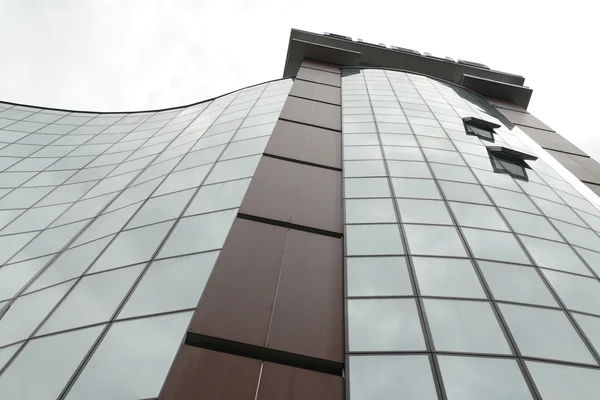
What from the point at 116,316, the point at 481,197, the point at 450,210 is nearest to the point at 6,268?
the point at 116,316

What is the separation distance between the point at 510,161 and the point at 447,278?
33.2ft

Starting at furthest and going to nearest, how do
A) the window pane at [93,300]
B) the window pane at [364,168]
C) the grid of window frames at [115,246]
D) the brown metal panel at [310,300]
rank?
1. the window pane at [364,168]
2. the window pane at [93,300]
3. the brown metal panel at [310,300]
4. the grid of window frames at [115,246]

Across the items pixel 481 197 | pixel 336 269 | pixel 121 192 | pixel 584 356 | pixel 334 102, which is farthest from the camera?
pixel 334 102

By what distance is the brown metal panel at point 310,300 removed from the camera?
7391mm

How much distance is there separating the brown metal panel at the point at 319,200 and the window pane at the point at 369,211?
296 millimetres

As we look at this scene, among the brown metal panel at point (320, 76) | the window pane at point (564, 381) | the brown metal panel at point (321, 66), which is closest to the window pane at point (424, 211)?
the window pane at point (564, 381)

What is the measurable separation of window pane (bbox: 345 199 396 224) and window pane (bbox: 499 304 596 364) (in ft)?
12.3

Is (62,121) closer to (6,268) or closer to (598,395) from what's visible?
(6,268)

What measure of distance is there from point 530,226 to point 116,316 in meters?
10.9

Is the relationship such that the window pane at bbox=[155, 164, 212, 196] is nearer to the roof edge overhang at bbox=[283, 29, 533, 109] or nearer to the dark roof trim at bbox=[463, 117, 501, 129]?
the dark roof trim at bbox=[463, 117, 501, 129]

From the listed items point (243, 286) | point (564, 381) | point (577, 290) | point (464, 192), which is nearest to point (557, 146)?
point (464, 192)

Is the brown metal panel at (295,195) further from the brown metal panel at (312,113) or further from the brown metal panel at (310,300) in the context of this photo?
the brown metal panel at (312,113)

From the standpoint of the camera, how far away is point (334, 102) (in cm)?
2119

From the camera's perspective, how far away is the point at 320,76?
89.9 feet
